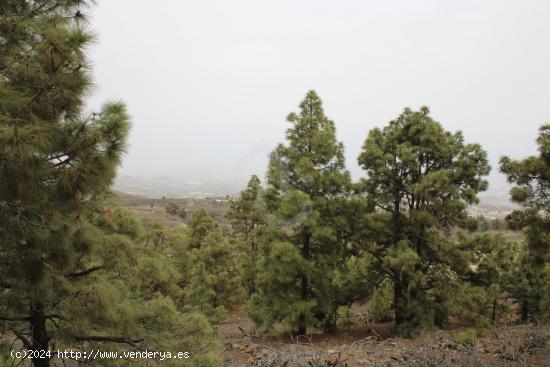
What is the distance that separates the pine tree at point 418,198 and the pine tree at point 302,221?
1480 mm

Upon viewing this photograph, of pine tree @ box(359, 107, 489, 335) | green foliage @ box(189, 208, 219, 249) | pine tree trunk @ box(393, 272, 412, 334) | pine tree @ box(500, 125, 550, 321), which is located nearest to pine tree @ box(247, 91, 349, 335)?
pine tree @ box(359, 107, 489, 335)

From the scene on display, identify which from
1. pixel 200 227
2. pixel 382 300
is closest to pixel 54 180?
pixel 382 300

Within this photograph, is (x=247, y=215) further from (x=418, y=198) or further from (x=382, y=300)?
(x=418, y=198)

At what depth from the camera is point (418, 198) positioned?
13156mm

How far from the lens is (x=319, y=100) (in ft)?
44.4

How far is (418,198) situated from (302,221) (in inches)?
169

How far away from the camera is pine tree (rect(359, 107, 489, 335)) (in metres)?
12.5

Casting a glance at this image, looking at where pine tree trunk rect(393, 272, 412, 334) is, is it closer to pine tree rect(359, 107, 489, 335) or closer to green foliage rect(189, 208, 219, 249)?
pine tree rect(359, 107, 489, 335)

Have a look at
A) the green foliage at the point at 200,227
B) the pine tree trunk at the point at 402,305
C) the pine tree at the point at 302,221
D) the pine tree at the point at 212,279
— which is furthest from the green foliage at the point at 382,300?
the green foliage at the point at 200,227

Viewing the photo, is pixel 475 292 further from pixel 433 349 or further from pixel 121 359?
pixel 121 359

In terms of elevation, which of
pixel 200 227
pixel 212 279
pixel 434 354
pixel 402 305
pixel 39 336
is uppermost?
pixel 200 227

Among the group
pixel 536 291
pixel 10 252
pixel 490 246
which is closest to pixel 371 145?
pixel 490 246

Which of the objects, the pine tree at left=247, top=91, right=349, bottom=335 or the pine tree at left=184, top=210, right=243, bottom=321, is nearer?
the pine tree at left=247, top=91, right=349, bottom=335

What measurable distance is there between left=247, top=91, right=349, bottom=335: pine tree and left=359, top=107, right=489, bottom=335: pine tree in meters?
1.48
